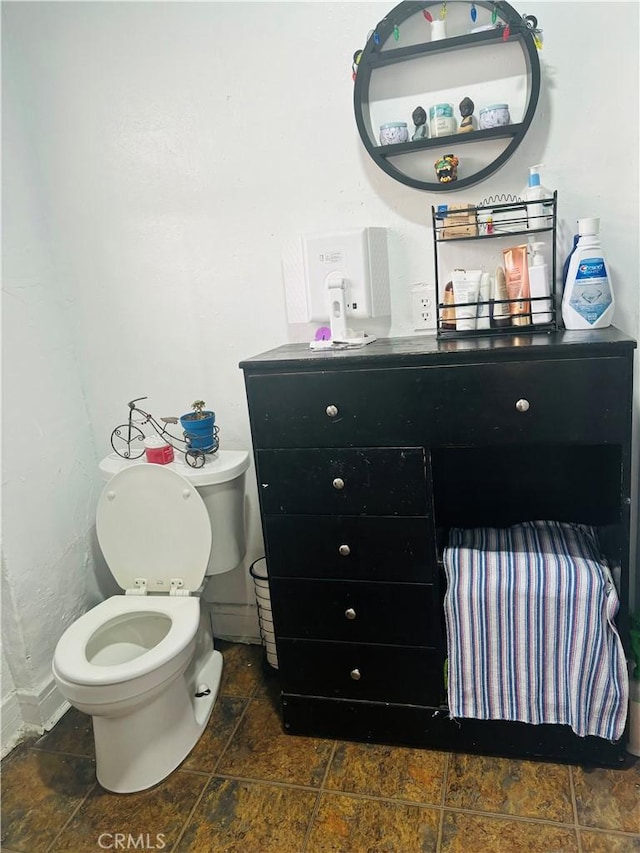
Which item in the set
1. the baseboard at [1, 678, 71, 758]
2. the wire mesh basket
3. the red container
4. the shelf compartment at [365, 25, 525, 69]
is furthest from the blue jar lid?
the baseboard at [1, 678, 71, 758]

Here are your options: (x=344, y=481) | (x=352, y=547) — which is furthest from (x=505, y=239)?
(x=352, y=547)

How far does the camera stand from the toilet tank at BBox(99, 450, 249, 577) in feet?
6.05

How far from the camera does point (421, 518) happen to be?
4.96ft

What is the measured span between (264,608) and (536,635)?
85cm

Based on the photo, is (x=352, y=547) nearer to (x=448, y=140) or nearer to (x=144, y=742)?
(x=144, y=742)

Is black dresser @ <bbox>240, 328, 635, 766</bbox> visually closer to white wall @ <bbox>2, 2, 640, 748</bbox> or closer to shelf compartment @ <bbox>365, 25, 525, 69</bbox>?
white wall @ <bbox>2, 2, 640, 748</bbox>

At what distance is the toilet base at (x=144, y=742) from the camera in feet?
5.30

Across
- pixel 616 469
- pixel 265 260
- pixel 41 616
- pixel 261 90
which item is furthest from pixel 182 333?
pixel 616 469

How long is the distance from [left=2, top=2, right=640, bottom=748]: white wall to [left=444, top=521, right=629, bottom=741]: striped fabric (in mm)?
658

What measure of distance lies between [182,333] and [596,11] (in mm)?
1401

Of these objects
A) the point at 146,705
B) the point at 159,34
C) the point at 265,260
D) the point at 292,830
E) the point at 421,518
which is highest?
the point at 159,34

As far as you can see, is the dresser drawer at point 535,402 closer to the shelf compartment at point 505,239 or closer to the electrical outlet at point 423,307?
the shelf compartment at point 505,239

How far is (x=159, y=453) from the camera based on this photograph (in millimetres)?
1887

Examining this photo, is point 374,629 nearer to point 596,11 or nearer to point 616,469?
point 616,469
